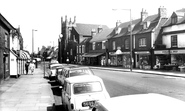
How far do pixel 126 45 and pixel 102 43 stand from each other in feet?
37.2

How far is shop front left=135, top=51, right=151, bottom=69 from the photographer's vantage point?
108 ft

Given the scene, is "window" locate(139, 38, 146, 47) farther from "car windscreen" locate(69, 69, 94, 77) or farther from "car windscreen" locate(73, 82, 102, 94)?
"car windscreen" locate(73, 82, 102, 94)

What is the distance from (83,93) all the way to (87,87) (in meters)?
0.33

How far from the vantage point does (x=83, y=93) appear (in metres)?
7.50

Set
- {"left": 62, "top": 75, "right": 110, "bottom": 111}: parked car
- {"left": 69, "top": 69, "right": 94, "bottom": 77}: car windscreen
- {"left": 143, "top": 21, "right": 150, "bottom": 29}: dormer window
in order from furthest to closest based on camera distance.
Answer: {"left": 143, "top": 21, "right": 150, "bottom": 29}: dormer window, {"left": 69, "top": 69, "right": 94, "bottom": 77}: car windscreen, {"left": 62, "top": 75, "right": 110, "bottom": 111}: parked car

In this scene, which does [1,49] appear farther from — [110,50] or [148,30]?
[110,50]

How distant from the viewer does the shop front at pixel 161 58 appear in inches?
1176

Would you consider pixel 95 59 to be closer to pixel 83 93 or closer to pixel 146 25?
pixel 146 25

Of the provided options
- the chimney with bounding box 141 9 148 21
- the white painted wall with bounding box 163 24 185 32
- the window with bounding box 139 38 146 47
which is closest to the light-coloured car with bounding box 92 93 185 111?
the white painted wall with bounding box 163 24 185 32

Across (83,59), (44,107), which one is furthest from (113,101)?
(83,59)

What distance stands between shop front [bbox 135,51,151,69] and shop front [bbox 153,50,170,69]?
1.55 meters

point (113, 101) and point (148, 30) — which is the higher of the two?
point (148, 30)

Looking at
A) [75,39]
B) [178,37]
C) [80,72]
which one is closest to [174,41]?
[178,37]

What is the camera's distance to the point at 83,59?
2474 inches
